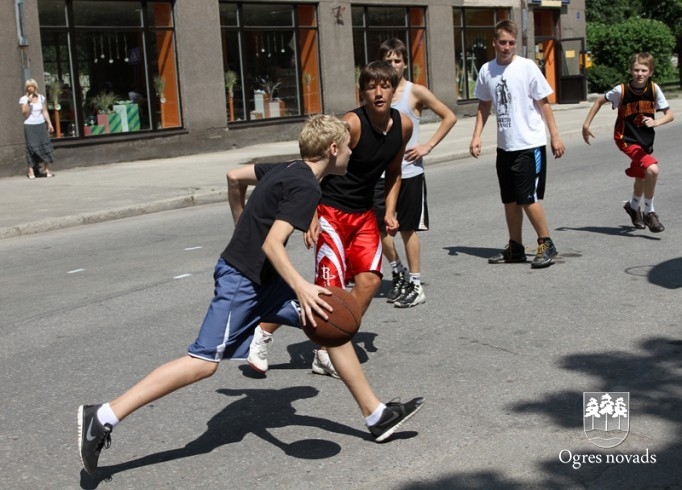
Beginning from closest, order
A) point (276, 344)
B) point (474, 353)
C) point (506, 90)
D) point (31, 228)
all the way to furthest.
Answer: point (474, 353)
point (276, 344)
point (506, 90)
point (31, 228)

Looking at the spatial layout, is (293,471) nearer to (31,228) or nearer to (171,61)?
(31,228)

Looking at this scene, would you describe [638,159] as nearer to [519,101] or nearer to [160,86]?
[519,101]

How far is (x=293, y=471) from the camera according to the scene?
4543 millimetres

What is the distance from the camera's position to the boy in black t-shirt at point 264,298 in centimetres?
443

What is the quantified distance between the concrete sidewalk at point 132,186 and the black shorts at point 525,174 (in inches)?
259

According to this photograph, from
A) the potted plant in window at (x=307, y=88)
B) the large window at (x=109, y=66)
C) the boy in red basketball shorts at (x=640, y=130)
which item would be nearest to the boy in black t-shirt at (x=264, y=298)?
the boy in red basketball shorts at (x=640, y=130)

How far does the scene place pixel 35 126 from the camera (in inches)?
722

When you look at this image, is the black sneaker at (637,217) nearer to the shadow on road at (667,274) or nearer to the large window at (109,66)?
the shadow on road at (667,274)

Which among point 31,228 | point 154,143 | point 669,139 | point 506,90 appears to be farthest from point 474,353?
point 154,143

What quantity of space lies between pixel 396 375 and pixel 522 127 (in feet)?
11.6

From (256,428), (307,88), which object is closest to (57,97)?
(307,88)

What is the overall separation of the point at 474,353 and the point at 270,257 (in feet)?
7.40

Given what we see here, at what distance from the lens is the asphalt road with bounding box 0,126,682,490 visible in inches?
179

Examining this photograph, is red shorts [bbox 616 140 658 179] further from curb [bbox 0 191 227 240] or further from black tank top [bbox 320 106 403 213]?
curb [bbox 0 191 227 240]
